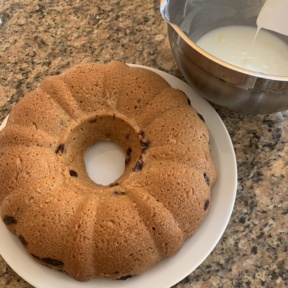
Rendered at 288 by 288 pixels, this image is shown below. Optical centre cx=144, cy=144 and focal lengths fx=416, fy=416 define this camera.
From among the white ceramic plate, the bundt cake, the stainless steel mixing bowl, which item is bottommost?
the white ceramic plate

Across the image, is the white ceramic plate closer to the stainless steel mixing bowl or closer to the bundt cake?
the bundt cake

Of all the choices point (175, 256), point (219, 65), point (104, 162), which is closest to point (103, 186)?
point (104, 162)

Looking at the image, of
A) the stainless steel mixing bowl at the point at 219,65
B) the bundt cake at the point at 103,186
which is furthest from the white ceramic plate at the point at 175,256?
the stainless steel mixing bowl at the point at 219,65

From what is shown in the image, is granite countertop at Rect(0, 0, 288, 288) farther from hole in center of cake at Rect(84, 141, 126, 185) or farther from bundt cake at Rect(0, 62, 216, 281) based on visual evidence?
hole in center of cake at Rect(84, 141, 126, 185)

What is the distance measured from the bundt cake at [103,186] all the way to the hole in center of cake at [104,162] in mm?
18

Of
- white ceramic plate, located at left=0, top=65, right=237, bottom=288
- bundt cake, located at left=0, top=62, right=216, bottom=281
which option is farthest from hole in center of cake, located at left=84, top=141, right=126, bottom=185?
white ceramic plate, located at left=0, top=65, right=237, bottom=288

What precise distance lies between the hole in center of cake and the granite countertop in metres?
0.28

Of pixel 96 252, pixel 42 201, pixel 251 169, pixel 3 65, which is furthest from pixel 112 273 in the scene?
pixel 3 65

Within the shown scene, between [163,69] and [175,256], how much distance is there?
1.78 feet

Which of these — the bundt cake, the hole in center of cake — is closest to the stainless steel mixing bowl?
the bundt cake

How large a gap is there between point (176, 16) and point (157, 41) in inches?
7.2

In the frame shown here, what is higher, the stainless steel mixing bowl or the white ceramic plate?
the stainless steel mixing bowl

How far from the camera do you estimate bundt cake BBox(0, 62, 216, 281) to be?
0.83 m

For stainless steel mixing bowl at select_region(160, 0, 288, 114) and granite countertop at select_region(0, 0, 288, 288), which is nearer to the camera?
stainless steel mixing bowl at select_region(160, 0, 288, 114)
